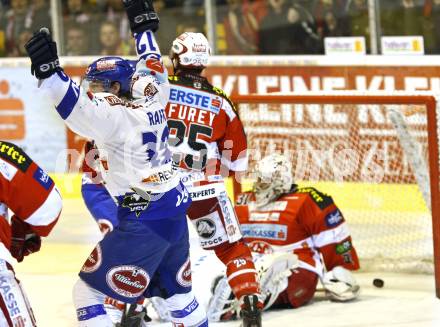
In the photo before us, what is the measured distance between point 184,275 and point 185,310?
144 mm

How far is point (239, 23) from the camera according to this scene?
10.3m

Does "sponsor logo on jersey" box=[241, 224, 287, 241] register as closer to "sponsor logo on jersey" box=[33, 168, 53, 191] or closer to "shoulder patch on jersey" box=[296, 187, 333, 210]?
"shoulder patch on jersey" box=[296, 187, 333, 210]

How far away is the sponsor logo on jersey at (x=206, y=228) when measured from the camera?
5977 mm

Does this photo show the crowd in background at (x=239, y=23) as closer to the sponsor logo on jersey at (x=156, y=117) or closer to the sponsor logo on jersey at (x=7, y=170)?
the sponsor logo on jersey at (x=156, y=117)

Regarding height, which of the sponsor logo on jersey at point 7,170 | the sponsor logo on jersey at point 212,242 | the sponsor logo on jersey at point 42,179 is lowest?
the sponsor logo on jersey at point 212,242

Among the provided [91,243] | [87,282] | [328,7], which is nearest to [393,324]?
[87,282]

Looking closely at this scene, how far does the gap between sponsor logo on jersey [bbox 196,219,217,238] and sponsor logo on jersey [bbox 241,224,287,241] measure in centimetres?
74

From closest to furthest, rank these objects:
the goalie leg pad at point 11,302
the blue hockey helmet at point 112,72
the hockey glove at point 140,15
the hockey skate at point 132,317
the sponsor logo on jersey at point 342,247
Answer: the goalie leg pad at point 11,302 < the blue hockey helmet at point 112,72 < the hockey glove at point 140,15 < the hockey skate at point 132,317 < the sponsor logo on jersey at point 342,247

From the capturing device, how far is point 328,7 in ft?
31.7

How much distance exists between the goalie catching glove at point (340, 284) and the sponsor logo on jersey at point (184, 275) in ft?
5.60

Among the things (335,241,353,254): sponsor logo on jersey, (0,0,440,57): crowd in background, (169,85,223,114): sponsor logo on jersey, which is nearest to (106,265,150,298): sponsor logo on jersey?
(169,85,223,114): sponsor logo on jersey

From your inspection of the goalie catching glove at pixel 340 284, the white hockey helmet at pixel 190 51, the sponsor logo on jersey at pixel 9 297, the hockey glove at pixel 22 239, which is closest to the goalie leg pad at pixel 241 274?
the goalie catching glove at pixel 340 284

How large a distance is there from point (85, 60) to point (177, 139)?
5.01 metres

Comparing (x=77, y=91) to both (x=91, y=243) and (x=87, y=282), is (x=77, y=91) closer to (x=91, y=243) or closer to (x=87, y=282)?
(x=87, y=282)
